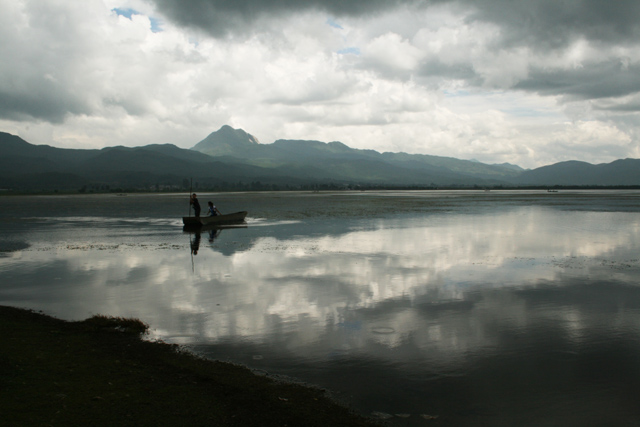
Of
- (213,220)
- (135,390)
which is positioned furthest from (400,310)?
(213,220)

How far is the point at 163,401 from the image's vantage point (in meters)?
8.70

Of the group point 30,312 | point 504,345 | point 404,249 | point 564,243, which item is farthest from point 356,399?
point 564,243

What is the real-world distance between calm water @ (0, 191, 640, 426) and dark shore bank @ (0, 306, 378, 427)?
2.92 ft

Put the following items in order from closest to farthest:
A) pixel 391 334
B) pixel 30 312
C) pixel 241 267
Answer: pixel 391 334
pixel 30 312
pixel 241 267

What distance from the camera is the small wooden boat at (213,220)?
4453cm

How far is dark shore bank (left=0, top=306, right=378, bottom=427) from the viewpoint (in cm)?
806

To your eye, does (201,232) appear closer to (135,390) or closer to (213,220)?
(213,220)

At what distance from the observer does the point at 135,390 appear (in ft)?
30.0

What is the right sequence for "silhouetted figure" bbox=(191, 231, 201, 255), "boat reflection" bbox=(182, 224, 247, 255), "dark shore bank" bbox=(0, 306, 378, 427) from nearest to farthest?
"dark shore bank" bbox=(0, 306, 378, 427) → "silhouetted figure" bbox=(191, 231, 201, 255) → "boat reflection" bbox=(182, 224, 247, 255)

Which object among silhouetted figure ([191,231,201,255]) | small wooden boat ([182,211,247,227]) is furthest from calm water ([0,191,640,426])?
small wooden boat ([182,211,247,227])

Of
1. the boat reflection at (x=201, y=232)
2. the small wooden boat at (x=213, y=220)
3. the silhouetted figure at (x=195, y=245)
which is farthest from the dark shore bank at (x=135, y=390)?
the small wooden boat at (x=213, y=220)

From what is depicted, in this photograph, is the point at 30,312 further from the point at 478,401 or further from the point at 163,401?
the point at 478,401

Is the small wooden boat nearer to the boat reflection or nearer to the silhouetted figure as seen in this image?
the boat reflection

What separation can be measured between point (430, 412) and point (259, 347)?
5.15m
